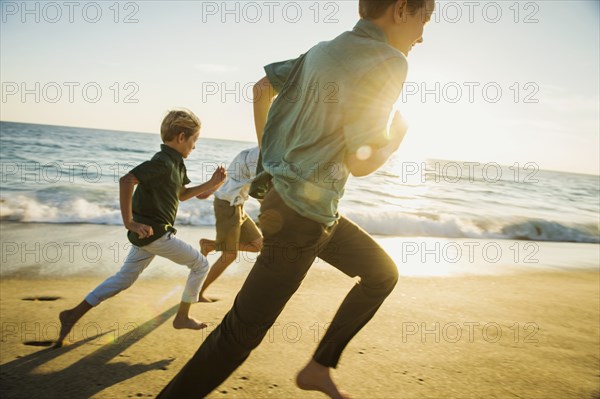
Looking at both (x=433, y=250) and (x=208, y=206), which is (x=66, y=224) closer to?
(x=208, y=206)

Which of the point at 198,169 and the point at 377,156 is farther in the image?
the point at 198,169

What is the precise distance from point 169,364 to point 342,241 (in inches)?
59.1

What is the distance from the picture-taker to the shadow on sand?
2.16 m

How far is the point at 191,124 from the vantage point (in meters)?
3.02

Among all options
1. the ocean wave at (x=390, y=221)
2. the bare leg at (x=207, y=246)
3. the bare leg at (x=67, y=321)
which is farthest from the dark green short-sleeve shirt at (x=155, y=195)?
the ocean wave at (x=390, y=221)

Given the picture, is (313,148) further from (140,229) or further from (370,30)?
(140,229)

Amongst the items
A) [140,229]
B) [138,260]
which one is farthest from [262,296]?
[138,260]

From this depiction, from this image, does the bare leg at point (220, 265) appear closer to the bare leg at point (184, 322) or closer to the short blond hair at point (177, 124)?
the bare leg at point (184, 322)

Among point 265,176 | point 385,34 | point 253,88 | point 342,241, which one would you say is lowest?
point 342,241

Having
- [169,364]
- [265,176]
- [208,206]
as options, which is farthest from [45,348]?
[208,206]

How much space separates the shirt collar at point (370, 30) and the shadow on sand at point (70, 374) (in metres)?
2.07

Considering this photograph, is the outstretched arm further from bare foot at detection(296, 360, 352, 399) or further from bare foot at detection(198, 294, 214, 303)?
bare foot at detection(296, 360, 352, 399)

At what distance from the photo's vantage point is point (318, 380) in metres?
2.06

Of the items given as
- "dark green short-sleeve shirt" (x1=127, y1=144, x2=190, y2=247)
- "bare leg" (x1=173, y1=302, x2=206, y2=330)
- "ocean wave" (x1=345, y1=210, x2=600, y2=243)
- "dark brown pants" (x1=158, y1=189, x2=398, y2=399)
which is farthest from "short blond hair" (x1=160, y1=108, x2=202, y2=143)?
"ocean wave" (x1=345, y1=210, x2=600, y2=243)
